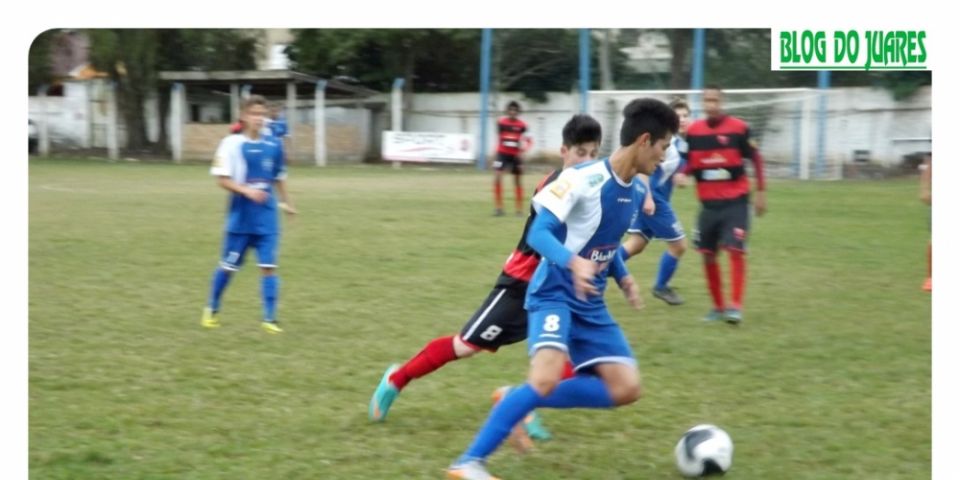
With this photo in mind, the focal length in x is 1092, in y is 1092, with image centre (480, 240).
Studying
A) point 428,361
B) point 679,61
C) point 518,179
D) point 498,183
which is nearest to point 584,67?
point 679,61

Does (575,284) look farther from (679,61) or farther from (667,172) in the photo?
(679,61)

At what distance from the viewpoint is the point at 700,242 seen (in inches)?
329

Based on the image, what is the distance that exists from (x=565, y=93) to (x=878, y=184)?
9.39 meters

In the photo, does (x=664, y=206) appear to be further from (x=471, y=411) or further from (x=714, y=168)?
(x=471, y=411)

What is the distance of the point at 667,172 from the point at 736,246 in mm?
1101

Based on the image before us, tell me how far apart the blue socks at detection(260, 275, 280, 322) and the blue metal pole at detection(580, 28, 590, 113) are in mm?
18347

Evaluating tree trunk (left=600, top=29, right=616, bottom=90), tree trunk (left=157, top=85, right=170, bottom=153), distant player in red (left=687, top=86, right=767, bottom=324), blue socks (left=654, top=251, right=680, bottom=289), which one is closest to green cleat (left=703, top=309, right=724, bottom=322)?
distant player in red (left=687, top=86, right=767, bottom=324)

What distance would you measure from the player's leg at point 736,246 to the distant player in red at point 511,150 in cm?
818

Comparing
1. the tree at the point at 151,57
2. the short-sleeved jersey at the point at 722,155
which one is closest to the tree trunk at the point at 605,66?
the tree at the point at 151,57

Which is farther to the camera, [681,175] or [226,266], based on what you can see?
[681,175]

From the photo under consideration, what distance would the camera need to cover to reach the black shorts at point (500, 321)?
511cm

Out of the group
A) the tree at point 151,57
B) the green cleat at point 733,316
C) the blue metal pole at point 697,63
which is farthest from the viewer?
the tree at point 151,57

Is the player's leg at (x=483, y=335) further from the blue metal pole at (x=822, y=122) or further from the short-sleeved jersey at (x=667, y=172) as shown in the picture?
the blue metal pole at (x=822, y=122)

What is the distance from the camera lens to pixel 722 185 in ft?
26.9
